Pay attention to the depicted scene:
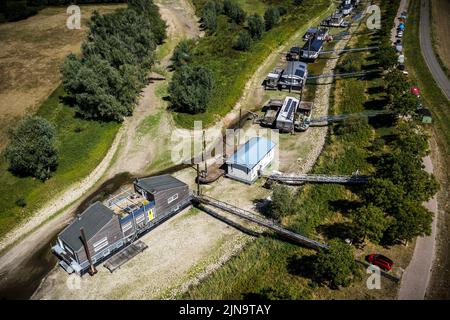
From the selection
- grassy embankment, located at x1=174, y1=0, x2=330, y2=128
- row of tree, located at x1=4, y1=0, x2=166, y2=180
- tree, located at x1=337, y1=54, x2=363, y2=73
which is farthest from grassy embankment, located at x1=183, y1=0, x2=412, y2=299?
row of tree, located at x1=4, y1=0, x2=166, y2=180

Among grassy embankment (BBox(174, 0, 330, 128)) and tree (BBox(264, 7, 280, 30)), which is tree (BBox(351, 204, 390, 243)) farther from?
tree (BBox(264, 7, 280, 30))

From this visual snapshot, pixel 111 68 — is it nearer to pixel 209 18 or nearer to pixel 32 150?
pixel 32 150

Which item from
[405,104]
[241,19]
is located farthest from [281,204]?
[241,19]

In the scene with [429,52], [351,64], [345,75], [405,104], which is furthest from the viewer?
[429,52]

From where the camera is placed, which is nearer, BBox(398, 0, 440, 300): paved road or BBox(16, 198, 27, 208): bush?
BBox(398, 0, 440, 300): paved road

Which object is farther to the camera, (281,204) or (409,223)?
(281,204)

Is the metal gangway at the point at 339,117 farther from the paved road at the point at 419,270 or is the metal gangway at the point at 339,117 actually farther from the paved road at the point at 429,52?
the paved road at the point at 419,270

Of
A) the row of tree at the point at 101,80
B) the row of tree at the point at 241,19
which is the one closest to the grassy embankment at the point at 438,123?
the row of tree at the point at 241,19
